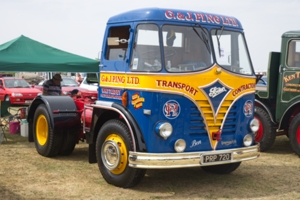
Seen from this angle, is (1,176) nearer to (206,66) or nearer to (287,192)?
(206,66)

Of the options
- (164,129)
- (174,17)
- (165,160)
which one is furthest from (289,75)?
(165,160)

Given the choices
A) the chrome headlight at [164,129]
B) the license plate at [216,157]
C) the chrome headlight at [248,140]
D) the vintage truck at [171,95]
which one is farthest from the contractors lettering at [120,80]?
the chrome headlight at [248,140]

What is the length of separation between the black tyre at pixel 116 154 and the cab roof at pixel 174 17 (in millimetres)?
1479

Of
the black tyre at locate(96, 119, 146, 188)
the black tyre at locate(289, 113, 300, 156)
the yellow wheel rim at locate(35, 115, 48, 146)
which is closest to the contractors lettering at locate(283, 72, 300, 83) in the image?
the black tyre at locate(289, 113, 300, 156)

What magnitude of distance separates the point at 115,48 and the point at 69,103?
207 cm

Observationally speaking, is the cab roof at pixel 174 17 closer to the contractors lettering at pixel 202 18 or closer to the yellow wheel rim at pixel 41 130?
the contractors lettering at pixel 202 18

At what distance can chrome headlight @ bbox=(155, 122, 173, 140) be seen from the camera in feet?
18.9

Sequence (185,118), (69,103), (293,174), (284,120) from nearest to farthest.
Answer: (185,118)
(293,174)
(69,103)
(284,120)

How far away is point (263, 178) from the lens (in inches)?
281

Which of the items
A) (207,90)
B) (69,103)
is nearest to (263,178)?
(207,90)

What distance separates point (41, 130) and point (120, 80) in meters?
3.04

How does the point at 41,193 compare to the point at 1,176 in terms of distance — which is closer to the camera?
the point at 41,193

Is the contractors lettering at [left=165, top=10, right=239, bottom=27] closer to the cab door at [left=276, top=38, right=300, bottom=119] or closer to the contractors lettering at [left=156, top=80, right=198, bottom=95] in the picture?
the contractors lettering at [left=156, top=80, right=198, bottom=95]

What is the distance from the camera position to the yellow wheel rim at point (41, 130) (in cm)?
859
